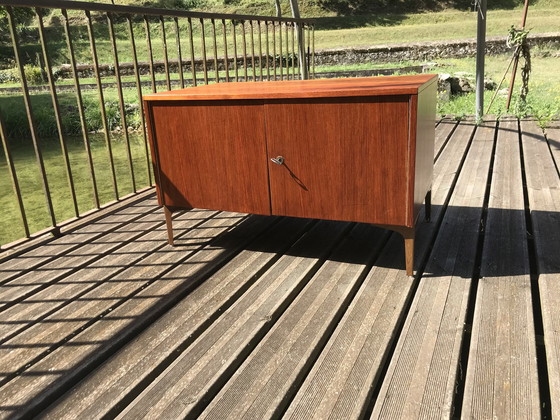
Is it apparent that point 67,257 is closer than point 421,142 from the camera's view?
No

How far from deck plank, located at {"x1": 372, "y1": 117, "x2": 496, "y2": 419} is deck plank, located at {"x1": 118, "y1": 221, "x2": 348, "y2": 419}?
445mm

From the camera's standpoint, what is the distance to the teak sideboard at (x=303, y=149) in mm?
1714

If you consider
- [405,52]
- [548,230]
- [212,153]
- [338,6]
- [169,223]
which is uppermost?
[338,6]

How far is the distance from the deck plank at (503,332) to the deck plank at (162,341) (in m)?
0.85

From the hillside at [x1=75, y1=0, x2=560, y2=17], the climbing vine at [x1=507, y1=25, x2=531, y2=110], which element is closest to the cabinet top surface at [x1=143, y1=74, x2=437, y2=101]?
the climbing vine at [x1=507, y1=25, x2=531, y2=110]

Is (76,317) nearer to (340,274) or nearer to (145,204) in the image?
(340,274)

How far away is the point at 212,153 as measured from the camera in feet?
6.72

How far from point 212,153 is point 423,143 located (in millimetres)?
905

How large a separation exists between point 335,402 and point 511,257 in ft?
3.90

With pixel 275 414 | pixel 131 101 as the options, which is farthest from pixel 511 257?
pixel 131 101

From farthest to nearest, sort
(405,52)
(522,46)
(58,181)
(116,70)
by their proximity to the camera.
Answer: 1. (405,52)
2. (58,181)
3. (522,46)
4. (116,70)

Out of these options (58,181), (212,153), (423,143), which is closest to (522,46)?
(423,143)

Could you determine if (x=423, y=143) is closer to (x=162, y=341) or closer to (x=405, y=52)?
(x=162, y=341)

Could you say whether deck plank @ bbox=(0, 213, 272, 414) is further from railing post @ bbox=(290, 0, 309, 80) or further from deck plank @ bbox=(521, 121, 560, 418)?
railing post @ bbox=(290, 0, 309, 80)
